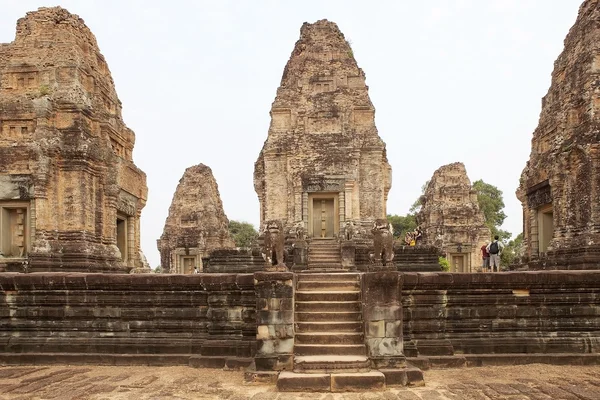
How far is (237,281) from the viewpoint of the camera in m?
8.16

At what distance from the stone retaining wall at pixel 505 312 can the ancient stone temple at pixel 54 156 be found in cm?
780

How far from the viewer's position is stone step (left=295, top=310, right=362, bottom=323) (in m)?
8.22

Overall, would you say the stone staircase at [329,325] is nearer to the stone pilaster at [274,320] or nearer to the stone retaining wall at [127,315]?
the stone pilaster at [274,320]

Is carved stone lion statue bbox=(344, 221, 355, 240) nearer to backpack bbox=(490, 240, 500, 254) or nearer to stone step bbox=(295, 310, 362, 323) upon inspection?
backpack bbox=(490, 240, 500, 254)

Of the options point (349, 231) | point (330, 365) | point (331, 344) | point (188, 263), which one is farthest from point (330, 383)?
point (188, 263)

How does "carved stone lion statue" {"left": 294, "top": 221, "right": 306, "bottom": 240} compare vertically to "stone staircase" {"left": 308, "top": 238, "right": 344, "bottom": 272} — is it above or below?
above

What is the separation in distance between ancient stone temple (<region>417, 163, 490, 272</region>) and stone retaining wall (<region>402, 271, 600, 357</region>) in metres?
24.8

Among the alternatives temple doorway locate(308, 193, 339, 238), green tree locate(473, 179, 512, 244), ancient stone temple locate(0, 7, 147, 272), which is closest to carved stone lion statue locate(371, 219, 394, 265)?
ancient stone temple locate(0, 7, 147, 272)

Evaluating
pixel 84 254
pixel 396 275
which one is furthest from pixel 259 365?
pixel 84 254

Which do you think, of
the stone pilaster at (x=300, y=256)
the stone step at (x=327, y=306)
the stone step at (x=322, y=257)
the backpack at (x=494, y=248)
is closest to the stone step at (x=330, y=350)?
the stone step at (x=327, y=306)

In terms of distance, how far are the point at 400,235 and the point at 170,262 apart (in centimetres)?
3426

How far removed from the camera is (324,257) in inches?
709

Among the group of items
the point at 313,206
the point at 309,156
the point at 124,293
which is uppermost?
the point at 309,156

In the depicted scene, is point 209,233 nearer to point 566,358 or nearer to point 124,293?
point 124,293
